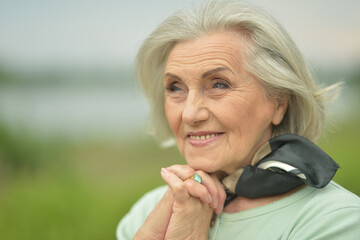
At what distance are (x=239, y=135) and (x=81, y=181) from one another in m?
3.56

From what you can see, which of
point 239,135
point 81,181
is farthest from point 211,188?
point 81,181

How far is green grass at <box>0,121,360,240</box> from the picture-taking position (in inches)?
177

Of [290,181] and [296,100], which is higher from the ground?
[296,100]

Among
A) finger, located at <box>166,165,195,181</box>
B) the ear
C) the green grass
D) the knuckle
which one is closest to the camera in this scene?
the knuckle

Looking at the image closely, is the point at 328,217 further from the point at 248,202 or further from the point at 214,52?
the point at 214,52

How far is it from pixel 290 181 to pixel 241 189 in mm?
285

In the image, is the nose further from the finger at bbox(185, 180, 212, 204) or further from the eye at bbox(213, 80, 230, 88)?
the finger at bbox(185, 180, 212, 204)

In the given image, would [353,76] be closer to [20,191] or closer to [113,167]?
[113,167]

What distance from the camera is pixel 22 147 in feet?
20.3

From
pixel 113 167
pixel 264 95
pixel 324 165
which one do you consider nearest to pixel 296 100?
pixel 264 95

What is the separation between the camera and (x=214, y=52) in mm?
2293

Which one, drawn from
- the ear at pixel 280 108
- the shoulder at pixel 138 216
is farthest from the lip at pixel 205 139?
the shoulder at pixel 138 216

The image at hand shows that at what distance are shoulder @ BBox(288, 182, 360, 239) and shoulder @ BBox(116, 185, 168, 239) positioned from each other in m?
1.15

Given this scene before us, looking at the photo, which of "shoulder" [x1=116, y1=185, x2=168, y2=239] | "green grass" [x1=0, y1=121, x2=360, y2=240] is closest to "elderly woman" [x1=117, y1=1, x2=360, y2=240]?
"shoulder" [x1=116, y1=185, x2=168, y2=239]
